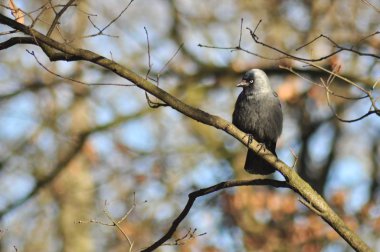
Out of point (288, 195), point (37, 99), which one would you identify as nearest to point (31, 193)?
point (37, 99)

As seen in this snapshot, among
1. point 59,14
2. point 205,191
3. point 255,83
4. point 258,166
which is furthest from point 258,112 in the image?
point 59,14

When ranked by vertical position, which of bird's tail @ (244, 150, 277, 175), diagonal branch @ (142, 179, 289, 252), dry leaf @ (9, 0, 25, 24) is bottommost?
diagonal branch @ (142, 179, 289, 252)

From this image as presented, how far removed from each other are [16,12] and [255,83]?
10.9 feet

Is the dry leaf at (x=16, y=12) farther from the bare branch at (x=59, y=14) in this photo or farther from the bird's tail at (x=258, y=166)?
the bird's tail at (x=258, y=166)

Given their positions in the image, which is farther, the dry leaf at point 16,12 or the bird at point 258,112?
the bird at point 258,112

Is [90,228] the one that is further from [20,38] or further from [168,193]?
[20,38]

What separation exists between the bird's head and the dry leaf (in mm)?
3167

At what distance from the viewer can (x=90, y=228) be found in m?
14.4

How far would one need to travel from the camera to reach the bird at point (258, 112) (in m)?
7.22

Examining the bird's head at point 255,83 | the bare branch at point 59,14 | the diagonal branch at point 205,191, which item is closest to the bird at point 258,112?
the bird's head at point 255,83

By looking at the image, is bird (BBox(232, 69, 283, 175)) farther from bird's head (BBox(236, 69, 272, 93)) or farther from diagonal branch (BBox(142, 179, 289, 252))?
diagonal branch (BBox(142, 179, 289, 252))

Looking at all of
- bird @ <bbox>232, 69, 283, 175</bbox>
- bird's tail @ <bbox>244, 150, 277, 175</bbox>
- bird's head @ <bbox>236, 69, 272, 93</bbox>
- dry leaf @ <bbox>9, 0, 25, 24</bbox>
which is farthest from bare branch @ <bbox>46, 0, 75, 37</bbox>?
bird's head @ <bbox>236, 69, 272, 93</bbox>

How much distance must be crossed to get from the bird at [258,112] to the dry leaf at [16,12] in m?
3.03

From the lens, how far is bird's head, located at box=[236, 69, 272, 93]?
7.43 metres
